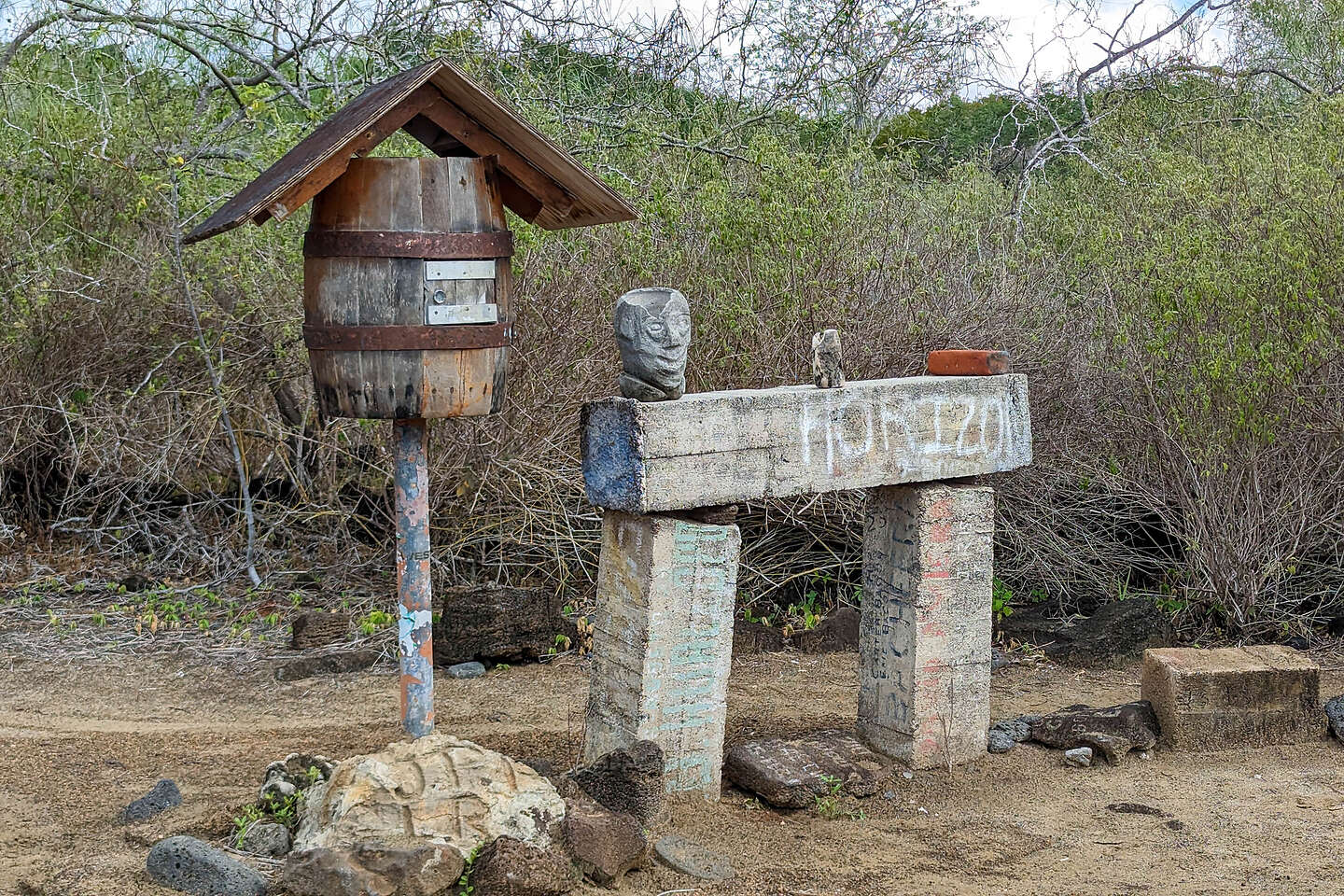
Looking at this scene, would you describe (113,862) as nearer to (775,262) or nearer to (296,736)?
(296,736)

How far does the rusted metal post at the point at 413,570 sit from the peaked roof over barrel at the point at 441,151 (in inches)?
31.9

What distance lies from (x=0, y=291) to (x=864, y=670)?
5834 mm

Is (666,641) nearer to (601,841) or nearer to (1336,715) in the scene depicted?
(601,841)

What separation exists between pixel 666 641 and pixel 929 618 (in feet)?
3.63

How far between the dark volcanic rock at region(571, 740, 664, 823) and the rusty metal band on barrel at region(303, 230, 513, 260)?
1623mm

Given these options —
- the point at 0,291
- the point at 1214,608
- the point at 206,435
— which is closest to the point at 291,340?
the point at 206,435

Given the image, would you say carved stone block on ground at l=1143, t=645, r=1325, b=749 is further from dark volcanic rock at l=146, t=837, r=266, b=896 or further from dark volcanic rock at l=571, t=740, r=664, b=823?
dark volcanic rock at l=146, t=837, r=266, b=896

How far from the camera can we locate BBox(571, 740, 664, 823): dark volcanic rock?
405 cm

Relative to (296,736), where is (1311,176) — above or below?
above

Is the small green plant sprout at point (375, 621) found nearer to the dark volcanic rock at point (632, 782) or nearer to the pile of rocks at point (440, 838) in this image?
the pile of rocks at point (440, 838)

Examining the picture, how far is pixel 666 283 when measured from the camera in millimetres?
7141

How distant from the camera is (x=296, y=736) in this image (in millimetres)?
5289

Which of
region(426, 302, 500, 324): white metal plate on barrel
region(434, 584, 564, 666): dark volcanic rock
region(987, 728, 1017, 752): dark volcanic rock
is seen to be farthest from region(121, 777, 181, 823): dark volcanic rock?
region(987, 728, 1017, 752): dark volcanic rock

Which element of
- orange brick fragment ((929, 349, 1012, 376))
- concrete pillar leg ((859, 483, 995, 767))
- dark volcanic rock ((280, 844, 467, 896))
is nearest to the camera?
dark volcanic rock ((280, 844, 467, 896))
